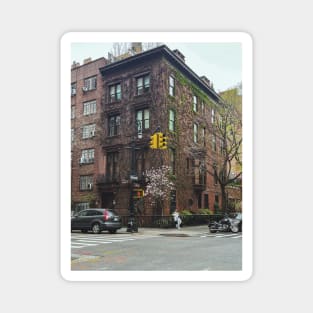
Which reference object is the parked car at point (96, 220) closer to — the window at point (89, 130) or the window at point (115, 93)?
the window at point (89, 130)

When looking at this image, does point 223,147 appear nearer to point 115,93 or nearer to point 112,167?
point 112,167

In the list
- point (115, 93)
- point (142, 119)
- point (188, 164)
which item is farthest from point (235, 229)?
point (115, 93)

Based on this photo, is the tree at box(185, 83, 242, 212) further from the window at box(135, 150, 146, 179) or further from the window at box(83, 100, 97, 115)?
the window at box(83, 100, 97, 115)

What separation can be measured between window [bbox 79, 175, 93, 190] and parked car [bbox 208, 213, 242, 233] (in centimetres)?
318

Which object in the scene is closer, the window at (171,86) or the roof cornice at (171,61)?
the roof cornice at (171,61)

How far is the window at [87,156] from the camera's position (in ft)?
26.9

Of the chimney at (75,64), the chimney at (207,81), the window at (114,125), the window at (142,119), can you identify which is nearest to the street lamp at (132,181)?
the window at (142,119)

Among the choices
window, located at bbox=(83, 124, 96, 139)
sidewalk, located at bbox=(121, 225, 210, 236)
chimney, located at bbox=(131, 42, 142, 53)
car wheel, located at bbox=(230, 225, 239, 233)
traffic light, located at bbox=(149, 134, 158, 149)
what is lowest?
sidewalk, located at bbox=(121, 225, 210, 236)

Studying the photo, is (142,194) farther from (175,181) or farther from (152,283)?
(152,283)

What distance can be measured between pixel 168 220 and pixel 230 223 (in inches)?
139

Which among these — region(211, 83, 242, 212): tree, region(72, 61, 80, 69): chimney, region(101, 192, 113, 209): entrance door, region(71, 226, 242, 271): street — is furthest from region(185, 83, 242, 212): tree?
region(72, 61, 80, 69): chimney

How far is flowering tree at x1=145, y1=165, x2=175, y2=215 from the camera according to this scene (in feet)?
37.9

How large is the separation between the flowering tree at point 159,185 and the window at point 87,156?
9.31ft
